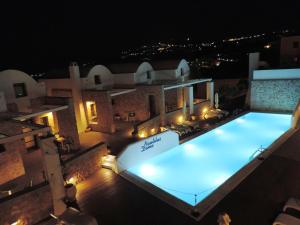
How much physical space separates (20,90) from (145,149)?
8.65 metres

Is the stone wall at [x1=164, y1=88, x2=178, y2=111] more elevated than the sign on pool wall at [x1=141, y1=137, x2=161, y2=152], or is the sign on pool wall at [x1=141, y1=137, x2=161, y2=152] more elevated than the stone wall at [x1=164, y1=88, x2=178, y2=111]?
the stone wall at [x1=164, y1=88, x2=178, y2=111]

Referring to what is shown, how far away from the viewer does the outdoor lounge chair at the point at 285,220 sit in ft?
23.3

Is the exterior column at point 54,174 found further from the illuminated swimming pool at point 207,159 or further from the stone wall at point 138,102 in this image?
the stone wall at point 138,102

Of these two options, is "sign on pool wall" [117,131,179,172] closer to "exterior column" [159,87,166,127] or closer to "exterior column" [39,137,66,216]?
"exterior column" [39,137,66,216]

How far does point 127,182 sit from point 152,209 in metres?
2.28

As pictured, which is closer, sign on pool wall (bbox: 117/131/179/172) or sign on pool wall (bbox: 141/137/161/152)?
sign on pool wall (bbox: 117/131/179/172)

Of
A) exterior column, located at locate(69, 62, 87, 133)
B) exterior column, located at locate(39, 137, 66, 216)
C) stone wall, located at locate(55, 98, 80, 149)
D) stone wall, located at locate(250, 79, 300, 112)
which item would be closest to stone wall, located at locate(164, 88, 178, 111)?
stone wall, located at locate(250, 79, 300, 112)

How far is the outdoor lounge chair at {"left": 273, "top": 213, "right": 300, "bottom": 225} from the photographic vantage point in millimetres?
7110

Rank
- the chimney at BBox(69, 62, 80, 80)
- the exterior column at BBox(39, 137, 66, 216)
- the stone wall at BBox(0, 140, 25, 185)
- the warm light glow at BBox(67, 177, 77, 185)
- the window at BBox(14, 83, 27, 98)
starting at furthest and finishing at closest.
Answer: the chimney at BBox(69, 62, 80, 80) < the window at BBox(14, 83, 27, 98) < the stone wall at BBox(0, 140, 25, 185) < the warm light glow at BBox(67, 177, 77, 185) < the exterior column at BBox(39, 137, 66, 216)

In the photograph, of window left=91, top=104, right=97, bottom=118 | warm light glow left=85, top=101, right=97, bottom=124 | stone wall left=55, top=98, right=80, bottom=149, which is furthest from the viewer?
window left=91, top=104, right=97, bottom=118

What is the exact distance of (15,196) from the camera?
27.0 ft

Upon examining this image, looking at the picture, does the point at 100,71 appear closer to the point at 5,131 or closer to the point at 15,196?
the point at 5,131

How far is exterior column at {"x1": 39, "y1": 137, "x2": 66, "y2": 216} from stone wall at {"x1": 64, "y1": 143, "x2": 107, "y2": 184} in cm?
156

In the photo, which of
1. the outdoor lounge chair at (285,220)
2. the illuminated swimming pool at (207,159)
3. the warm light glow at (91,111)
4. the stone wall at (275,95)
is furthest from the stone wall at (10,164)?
the stone wall at (275,95)
